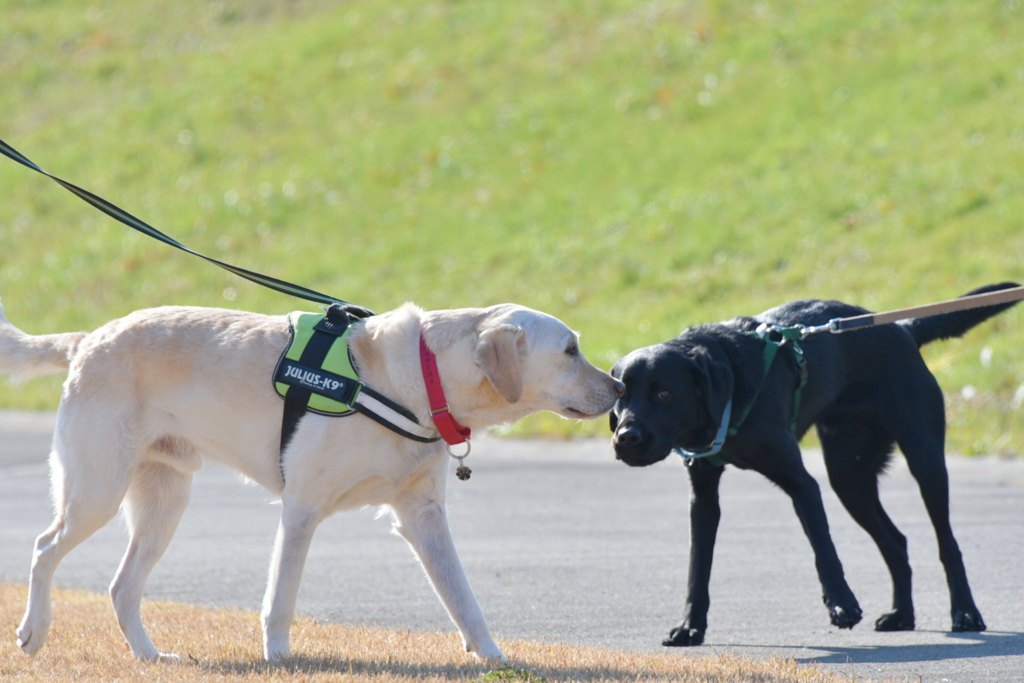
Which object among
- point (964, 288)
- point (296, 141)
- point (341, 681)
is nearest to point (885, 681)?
point (341, 681)

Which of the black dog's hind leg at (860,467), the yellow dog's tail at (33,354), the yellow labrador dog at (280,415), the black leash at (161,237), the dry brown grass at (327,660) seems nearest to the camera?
the dry brown grass at (327,660)

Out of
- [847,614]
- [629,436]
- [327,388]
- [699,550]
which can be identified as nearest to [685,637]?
[699,550]

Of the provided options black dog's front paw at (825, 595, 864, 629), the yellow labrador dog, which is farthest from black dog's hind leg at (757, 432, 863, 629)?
the yellow labrador dog

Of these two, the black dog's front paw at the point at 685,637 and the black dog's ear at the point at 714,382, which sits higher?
the black dog's ear at the point at 714,382

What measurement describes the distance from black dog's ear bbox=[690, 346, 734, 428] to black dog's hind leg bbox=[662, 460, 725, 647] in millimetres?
397

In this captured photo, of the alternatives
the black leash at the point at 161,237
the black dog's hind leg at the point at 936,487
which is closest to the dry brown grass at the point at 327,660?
the black dog's hind leg at the point at 936,487

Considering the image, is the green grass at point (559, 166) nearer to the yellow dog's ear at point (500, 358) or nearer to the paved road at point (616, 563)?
the paved road at point (616, 563)

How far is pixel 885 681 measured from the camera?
208 inches

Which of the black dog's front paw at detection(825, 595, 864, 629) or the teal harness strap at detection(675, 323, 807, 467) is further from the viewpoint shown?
the teal harness strap at detection(675, 323, 807, 467)

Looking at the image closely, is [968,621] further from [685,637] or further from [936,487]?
[685,637]

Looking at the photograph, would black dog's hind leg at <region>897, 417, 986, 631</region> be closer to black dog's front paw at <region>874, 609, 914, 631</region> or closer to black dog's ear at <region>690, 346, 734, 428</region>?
black dog's front paw at <region>874, 609, 914, 631</region>

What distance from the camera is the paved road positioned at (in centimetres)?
640

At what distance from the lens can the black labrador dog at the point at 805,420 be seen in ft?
20.5

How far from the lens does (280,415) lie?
224 inches
